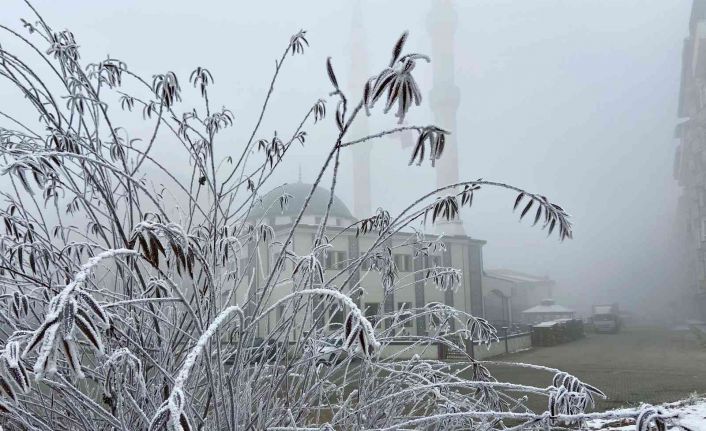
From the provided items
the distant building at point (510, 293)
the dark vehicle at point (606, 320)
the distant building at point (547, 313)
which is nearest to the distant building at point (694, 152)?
the dark vehicle at point (606, 320)

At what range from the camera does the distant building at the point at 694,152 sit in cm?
2577

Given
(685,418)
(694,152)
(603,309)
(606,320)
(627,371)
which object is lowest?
(606,320)

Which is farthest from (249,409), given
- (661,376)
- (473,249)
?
(473,249)

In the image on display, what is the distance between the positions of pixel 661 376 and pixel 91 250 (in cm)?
1277

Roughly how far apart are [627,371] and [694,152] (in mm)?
18238

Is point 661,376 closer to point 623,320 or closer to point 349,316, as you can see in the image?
point 349,316

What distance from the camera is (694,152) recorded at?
27.4 metres

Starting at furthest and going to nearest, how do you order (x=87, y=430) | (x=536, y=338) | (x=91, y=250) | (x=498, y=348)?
(x=536, y=338) → (x=498, y=348) → (x=91, y=250) → (x=87, y=430)

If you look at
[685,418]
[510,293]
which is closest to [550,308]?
[510,293]

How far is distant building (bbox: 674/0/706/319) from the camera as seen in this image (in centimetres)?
2577

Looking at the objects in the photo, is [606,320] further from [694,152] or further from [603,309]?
[694,152]

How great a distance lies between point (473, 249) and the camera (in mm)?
30469

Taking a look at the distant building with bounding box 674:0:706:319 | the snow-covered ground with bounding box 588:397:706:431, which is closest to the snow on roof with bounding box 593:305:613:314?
the distant building with bounding box 674:0:706:319

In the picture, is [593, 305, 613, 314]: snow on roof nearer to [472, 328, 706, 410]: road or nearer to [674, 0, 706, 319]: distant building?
[674, 0, 706, 319]: distant building
